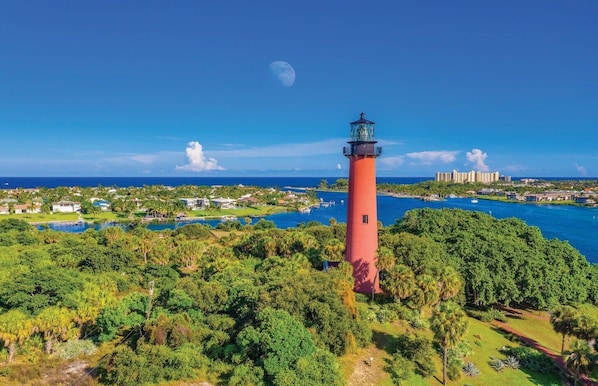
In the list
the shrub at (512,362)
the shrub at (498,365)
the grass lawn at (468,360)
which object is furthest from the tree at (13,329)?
the shrub at (512,362)

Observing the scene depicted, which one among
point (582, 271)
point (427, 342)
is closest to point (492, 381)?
point (427, 342)

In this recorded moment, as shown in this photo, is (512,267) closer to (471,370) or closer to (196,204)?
(471,370)

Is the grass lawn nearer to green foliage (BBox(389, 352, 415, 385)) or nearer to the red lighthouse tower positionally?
green foliage (BBox(389, 352, 415, 385))

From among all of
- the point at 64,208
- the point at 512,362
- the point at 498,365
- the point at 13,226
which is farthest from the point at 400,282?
the point at 64,208

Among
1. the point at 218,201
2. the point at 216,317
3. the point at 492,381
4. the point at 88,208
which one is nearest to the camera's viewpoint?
the point at 492,381

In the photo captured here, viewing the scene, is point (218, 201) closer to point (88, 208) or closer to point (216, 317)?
point (88, 208)
